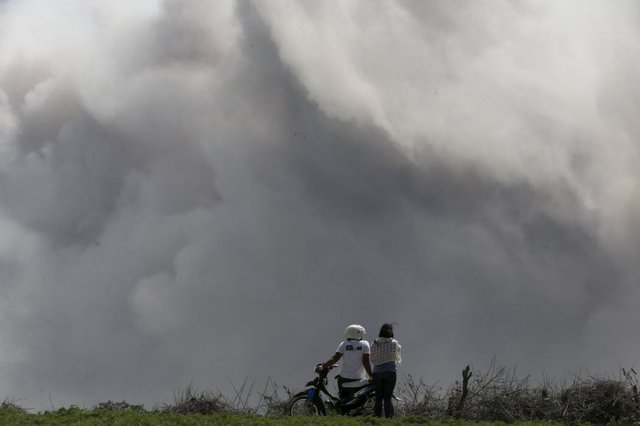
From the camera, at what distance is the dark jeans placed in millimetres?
20297

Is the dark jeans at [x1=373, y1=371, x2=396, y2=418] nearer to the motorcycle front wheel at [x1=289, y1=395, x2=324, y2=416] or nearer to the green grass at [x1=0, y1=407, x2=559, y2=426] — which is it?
the green grass at [x1=0, y1=407, x2=559, y2=426]

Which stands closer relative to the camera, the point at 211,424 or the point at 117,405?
the point at 211,424

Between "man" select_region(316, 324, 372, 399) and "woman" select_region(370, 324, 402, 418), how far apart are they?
0.94 feet

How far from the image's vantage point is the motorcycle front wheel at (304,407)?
67.8ft

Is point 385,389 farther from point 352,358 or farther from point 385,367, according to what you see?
point 352,358

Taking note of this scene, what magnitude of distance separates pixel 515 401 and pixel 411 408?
8.56ft

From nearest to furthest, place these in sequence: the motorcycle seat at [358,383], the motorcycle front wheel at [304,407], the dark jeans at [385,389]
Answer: the dark jeans at [385,389], the motorcycle front wheel at [304,407], the motorcycle seat at [358,383]

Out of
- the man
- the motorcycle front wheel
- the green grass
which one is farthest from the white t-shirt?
the green grass

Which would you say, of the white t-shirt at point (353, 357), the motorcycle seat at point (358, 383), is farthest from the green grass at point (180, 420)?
the white t-shirt at point (353, 357)

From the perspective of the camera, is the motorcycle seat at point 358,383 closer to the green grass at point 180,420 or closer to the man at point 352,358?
the man at point 352,358

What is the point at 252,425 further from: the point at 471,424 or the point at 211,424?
the point at 471,424

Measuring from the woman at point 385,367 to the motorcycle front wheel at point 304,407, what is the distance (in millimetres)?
1317

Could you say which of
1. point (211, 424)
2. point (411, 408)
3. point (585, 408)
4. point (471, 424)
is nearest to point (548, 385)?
point (585, 408)

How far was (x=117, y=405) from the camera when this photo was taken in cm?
2250
